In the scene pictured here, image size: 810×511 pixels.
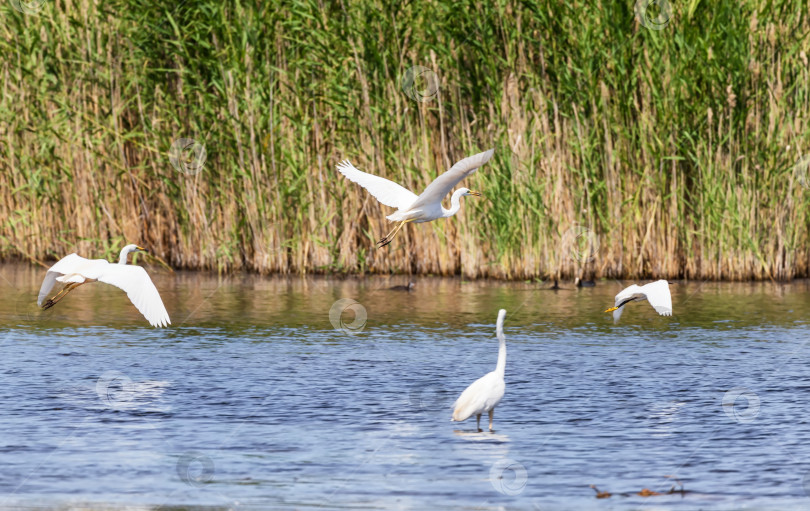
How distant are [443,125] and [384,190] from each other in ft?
12.3

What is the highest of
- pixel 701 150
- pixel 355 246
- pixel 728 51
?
pixel 728 51

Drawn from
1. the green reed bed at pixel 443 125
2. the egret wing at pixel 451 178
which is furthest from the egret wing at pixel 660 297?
the green reed bed at pixel 443 125

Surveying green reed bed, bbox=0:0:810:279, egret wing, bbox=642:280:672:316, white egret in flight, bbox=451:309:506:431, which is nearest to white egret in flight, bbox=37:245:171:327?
white egret in flight, bbox=451:309:506:431

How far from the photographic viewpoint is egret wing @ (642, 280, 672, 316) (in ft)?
23.3

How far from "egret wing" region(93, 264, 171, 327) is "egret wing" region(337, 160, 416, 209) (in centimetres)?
239

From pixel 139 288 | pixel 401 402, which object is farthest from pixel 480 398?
pixel 139 288

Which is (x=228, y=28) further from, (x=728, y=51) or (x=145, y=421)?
(x=145, y=421)

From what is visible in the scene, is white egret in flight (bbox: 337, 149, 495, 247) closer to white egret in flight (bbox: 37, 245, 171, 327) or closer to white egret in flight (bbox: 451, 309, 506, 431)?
white egret in flight (bbox: 451, 309, 506, 431)

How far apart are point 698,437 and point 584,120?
6.71 m

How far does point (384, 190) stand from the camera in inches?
376

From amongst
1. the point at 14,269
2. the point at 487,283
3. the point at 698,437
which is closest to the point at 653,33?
the point at 487,283

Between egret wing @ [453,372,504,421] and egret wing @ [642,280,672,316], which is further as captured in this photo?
egret wing @ [642,280,672,316]

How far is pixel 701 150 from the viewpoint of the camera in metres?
12.6

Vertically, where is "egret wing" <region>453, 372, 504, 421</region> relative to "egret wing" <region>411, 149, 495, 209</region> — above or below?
below
